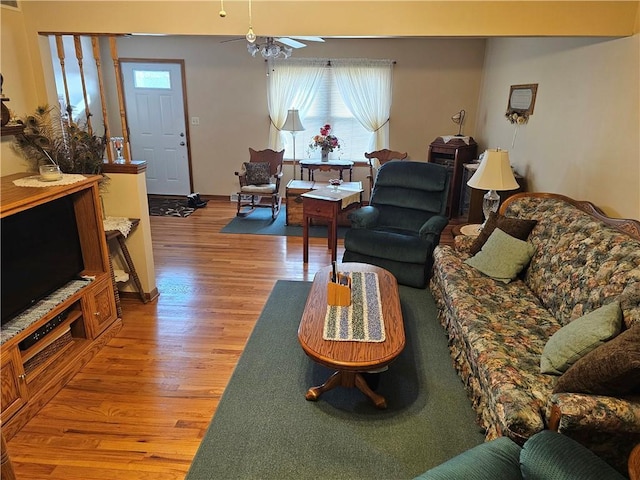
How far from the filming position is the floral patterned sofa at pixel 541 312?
166cm

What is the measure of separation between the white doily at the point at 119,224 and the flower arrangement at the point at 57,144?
37 centimetres

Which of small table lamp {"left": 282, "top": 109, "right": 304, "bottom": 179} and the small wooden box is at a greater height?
small table lamp {"left": 282, "top": 109, "right": 304, "bottom": 179}

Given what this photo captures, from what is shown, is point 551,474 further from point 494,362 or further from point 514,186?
point 514,186

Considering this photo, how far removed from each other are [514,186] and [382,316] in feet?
6.04

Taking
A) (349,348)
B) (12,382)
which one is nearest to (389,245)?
(349,348)

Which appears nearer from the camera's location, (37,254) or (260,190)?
(37,254)

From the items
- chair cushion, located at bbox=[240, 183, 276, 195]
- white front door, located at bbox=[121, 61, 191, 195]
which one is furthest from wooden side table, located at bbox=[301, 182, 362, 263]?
white front door, located at bbox=[121, 61, 191, 195]

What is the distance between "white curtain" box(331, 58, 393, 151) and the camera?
20.1 ft

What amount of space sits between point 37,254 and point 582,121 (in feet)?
12.9

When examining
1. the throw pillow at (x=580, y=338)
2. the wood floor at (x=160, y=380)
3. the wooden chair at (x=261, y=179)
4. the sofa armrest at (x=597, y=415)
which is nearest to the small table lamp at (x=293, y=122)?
the wooden chair at (x=261, y=179)

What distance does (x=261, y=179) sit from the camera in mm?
5988

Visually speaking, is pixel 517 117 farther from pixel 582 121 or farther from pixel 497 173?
pixel 497 173

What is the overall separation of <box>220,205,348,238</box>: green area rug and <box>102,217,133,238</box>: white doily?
2.16 meters

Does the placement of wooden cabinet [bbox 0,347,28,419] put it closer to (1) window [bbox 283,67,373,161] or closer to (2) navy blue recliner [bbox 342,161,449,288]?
(2) navy blue recliner [bbox 342,161,449,288]
